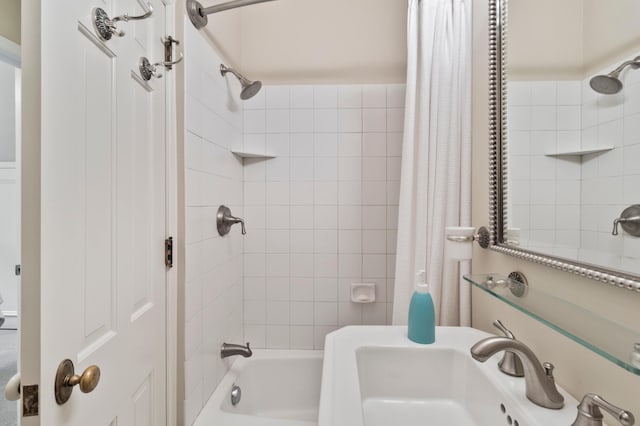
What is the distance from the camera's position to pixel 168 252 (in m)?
0.96

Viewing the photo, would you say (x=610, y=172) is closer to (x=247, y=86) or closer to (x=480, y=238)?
(x=480, y=238)

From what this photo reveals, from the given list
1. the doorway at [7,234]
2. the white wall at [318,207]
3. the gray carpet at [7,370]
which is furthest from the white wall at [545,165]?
the gray carpet at [7,370]

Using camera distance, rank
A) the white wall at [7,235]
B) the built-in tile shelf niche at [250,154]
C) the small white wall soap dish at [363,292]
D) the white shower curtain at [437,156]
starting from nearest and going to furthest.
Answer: the white shower curtain at [437,156] → the built-in tile shelf niche at [250,154] → the small white wall soap dish at [363,292] → the white wall at [7,235]

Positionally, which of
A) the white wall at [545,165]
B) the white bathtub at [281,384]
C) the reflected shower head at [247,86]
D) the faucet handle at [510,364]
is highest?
the reflected shower head at [247,86]

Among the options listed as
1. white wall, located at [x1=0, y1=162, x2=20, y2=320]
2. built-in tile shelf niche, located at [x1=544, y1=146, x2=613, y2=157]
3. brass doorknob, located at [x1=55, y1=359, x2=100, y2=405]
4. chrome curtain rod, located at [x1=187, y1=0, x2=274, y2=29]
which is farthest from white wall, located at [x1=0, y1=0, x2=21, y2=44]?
white wall, located at [x1=0, y1=162, x2=20, y2=320]

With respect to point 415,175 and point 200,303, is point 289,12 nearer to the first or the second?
point 415,175

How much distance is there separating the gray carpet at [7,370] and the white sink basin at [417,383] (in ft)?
6.63

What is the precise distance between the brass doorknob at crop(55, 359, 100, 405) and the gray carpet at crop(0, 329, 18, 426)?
1756mm

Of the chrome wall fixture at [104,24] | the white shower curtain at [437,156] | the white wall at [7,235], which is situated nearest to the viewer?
the chrome wall fixture at [104,24]

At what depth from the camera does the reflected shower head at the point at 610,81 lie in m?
0.55

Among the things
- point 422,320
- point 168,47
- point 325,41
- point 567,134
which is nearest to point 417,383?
point 422,320

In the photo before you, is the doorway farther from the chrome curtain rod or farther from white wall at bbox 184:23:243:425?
the chrome curtain rod

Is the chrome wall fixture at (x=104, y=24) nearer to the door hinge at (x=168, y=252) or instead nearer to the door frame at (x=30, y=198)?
the door frame at (x=30, y=198)

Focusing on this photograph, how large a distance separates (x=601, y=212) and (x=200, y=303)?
4.16ft
